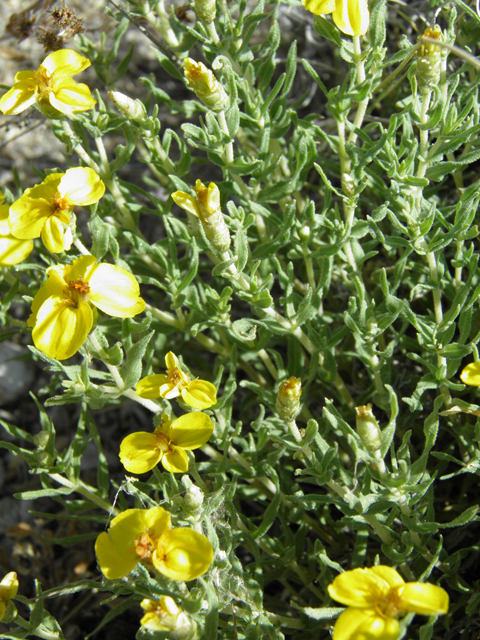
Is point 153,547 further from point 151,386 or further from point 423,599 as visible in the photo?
point 423,599

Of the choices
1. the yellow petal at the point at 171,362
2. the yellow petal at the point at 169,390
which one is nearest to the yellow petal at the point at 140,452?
the yellow petal at the point at 169,390

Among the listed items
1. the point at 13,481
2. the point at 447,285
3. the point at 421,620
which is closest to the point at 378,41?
the point at 447,285

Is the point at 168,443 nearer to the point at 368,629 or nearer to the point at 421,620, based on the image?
the point at 368,629

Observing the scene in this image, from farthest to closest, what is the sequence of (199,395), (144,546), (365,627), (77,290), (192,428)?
1. (199,395)
2. (192,428)
3. (77,290)
4. (144,546)
5. (365,627)

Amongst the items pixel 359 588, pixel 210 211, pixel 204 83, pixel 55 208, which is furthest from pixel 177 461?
pixel 204 83

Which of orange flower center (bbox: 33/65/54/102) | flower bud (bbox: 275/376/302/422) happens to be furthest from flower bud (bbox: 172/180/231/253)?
orange flower center (bbox: 33/65/54/102)

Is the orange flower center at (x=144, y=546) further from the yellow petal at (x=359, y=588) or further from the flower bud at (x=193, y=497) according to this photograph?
the yellow petal at (x=359, y=588)
